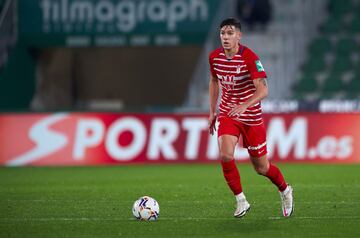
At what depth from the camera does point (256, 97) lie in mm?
9586

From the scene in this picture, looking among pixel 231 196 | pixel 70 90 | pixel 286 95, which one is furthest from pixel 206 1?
pixel 231 196

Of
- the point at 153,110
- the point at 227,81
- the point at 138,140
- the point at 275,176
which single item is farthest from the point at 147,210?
the point at 153,110

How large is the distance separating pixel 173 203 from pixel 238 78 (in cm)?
240

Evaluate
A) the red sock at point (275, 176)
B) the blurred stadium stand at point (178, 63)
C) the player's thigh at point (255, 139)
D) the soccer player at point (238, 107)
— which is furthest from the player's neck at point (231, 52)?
the blurred stadium stand at point (178, 63)

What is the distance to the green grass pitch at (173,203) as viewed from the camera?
29.3 feet

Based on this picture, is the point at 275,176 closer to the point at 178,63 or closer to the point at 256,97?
the point at 256,97

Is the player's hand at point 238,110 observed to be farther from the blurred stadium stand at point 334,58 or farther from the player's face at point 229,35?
the blurred stadium stand at point 334,58

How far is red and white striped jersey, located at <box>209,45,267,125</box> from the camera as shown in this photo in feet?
32.1

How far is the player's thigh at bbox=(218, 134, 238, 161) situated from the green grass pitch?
0.69m

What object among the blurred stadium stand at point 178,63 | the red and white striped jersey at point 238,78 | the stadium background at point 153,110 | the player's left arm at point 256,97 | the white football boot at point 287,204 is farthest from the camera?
the blurred stadium stand at point 178,63

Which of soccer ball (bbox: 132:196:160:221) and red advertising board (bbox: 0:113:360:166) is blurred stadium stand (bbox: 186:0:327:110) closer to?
red advertising board (bbox: 0:113:360:166)

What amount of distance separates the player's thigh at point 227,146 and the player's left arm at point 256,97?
284 mm

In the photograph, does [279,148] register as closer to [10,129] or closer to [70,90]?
[10,129]

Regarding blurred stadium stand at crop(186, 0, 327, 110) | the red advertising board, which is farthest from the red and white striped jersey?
blurred stadium stand at crop(186, 0, 327, 110)
